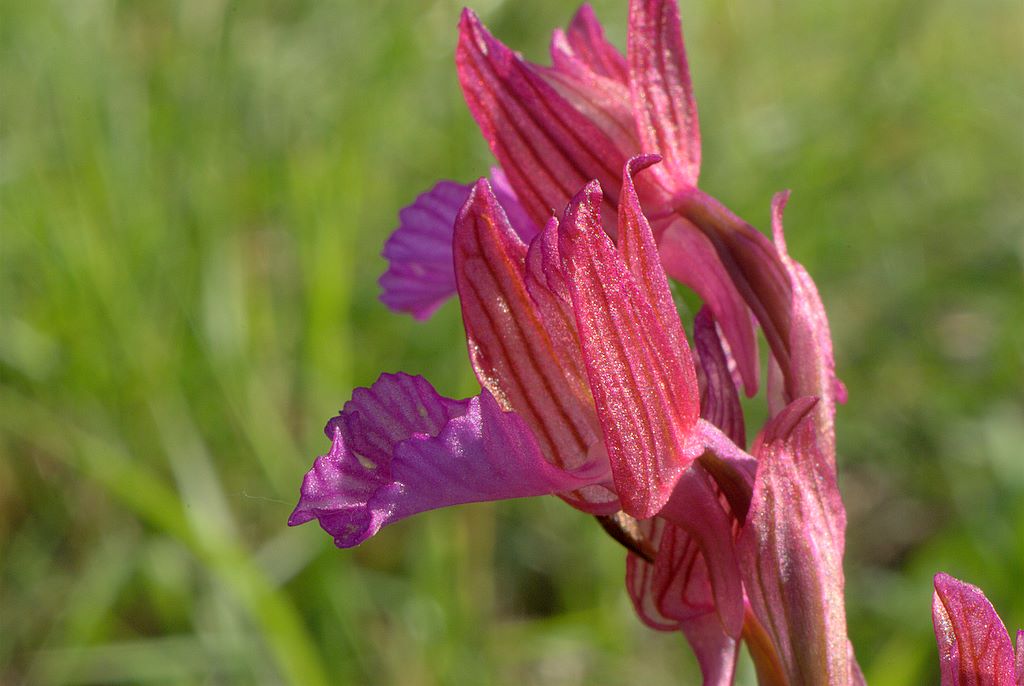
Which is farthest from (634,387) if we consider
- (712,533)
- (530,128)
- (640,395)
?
(530,128)

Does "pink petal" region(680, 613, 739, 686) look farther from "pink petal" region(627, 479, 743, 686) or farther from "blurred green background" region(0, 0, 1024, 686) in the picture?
"blurred green background" region(0, 0, 1024, 686)

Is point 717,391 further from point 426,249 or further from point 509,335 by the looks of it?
point 426,249

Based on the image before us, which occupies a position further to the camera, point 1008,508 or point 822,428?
point 1008,508

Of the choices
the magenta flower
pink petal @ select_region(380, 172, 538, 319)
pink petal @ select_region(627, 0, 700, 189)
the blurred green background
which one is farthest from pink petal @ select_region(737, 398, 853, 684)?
the blurred green background

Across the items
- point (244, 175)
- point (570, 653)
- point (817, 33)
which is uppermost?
point (817, 33)

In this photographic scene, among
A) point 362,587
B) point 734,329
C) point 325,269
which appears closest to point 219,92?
point 325,269

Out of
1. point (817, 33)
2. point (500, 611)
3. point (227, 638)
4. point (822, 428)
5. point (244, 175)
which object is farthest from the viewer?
point (817, 33)

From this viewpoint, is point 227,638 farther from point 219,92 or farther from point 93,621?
point 219,92

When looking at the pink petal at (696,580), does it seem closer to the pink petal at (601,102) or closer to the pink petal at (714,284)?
the pink petal at (714,284)

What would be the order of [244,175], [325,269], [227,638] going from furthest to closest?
[244,175] → [325,269] → [227,638]
